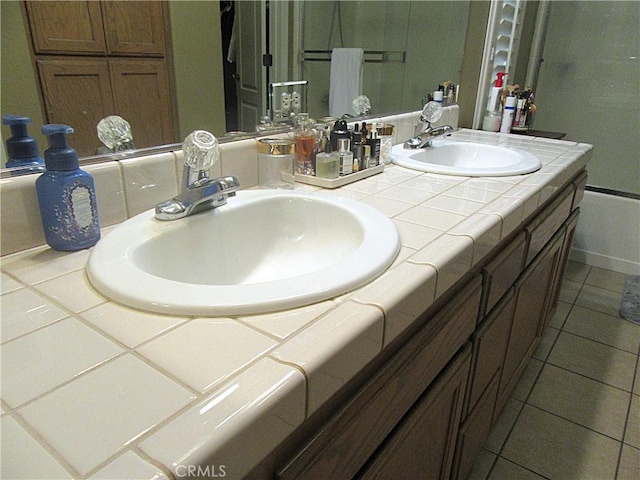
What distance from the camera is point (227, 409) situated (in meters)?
0.37

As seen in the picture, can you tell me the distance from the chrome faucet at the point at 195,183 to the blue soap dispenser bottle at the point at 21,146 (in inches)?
7.5

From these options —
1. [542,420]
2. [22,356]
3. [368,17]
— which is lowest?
[542,420]

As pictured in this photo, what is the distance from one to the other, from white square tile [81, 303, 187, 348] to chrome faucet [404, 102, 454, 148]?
116cm

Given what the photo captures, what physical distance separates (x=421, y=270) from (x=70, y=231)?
0.52 m

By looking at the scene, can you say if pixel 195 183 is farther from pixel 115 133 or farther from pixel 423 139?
pixel 423 139

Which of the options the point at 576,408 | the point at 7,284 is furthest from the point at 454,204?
the point at 576,408

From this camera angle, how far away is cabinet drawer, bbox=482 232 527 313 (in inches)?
36.4

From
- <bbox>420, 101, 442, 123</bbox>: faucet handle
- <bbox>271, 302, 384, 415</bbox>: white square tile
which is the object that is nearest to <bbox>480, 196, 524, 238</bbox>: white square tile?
<bbox>271, 302, 384, 415</bbox>: white square tile

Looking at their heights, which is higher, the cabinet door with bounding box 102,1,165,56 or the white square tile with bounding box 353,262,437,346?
the cabinet door with bounding box 102,1,165,56

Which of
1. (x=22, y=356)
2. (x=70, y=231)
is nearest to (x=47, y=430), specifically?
(x=22, y=356)

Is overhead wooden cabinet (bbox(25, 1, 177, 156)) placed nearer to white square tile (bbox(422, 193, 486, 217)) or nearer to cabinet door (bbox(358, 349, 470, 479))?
white square tile (bbox(422, 193, 486, 217))

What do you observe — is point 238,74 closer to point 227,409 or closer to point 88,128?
point 88,128

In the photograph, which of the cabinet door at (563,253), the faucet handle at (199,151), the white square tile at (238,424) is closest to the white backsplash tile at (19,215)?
the faucet handle at (199,151)

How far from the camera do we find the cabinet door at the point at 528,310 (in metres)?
1.24
